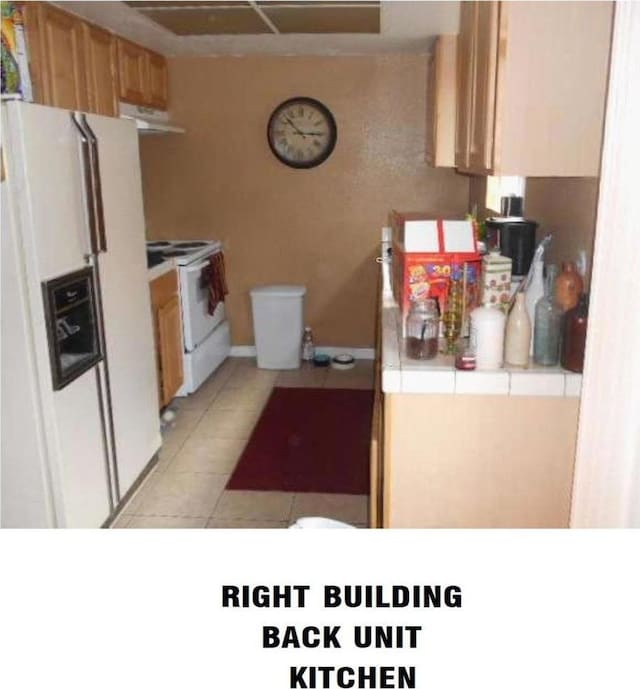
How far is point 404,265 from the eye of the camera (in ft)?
6.25

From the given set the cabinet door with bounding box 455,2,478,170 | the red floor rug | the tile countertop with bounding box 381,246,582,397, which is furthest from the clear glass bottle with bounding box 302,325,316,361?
the tile countertop with bounding box 381,246,582,397

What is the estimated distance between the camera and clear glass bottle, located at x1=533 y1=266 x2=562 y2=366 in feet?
5.62

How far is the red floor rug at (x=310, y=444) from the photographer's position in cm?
293

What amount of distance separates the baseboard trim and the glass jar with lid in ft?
9.64

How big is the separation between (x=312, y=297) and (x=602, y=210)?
11.6 feet

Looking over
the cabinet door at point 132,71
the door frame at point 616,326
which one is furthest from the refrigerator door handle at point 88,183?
the door frame at point 616,326

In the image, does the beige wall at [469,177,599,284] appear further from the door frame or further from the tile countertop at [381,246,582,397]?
the door frame

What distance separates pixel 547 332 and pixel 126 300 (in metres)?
1.65

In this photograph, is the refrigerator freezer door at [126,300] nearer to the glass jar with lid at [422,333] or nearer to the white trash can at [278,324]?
the glass jar with lid at [422,333]

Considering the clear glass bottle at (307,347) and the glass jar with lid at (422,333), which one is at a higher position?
the glass jar with lid at (422,333)

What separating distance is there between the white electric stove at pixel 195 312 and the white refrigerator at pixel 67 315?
115 cm
